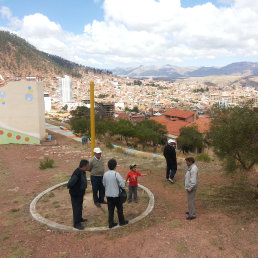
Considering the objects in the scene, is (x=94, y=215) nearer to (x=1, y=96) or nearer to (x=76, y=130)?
(x=1, y=96)

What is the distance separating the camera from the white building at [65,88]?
140 m

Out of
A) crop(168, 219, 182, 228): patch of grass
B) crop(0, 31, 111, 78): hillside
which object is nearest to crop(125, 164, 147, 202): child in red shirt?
crop(168, 219, 182, 228): patch of grass

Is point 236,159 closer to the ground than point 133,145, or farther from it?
farther from it

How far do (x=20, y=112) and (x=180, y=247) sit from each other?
16.9 metres

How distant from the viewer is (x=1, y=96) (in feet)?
55.8

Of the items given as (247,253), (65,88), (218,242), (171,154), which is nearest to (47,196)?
(171,154)

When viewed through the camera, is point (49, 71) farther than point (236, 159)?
Yes

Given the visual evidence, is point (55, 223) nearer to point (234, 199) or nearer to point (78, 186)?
point (78, 186)

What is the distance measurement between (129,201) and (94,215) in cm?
109

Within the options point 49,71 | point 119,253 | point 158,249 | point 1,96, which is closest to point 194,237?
point 158,249

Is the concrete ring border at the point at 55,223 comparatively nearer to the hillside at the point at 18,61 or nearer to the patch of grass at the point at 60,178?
the patch of grass at the point at 60,178

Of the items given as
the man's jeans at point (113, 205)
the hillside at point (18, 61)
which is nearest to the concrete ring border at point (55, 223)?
the man's jeans at point (113, 205)

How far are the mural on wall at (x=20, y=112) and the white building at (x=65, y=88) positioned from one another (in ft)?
422

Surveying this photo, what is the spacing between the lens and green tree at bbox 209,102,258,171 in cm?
536
